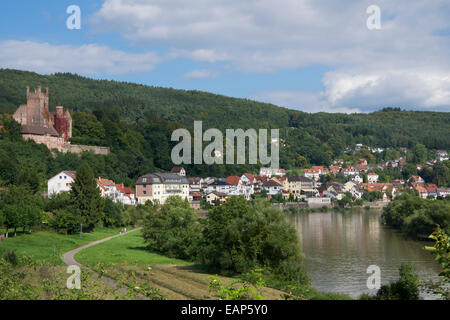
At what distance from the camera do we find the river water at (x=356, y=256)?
77.9 feet

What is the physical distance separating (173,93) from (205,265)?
421 feet

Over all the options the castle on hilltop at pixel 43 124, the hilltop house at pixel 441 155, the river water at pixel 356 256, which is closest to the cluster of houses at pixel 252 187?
the castle on hilltop at pixel 43 124

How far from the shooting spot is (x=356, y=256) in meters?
31.1

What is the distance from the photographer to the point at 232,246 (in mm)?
24125

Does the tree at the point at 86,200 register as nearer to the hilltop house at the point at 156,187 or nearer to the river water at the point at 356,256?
the river water at the point at 356,256

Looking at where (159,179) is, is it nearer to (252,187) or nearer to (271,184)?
(252,187)

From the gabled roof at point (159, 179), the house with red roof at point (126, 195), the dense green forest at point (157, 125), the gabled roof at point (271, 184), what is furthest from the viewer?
the gabled roof at point (271, 184)

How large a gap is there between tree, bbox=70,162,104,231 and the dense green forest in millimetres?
6467

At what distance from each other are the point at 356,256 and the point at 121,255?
14310mm

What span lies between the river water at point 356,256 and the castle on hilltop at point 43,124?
30625 mm

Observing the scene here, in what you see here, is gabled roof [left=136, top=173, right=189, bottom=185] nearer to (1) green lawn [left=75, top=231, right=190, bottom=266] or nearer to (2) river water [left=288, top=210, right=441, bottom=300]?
(2) river water [left=288, top=210, right=441, bottom=300]
